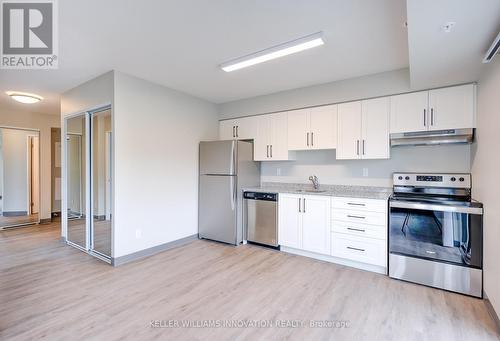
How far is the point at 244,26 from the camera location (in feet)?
7.18

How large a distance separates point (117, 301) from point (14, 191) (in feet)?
17.5

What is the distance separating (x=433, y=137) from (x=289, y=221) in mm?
2146

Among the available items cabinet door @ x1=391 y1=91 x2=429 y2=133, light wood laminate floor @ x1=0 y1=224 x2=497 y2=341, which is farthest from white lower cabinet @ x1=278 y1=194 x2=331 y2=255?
cabinet door @ x1=391 y1=91 x2=429 y2=133

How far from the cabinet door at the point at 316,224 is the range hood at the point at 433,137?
3.91ft

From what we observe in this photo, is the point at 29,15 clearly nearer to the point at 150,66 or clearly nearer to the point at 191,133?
the point at 150,66

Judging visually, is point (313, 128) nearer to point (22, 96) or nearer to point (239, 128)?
point (239, 128)

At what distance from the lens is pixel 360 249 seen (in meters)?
3.07

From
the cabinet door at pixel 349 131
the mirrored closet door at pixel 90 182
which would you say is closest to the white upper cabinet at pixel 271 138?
the cabinet door at pixel 349 131

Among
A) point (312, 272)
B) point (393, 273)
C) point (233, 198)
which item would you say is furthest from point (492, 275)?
point (233, 198)

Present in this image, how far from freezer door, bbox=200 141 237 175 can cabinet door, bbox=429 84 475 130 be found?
2742 mm

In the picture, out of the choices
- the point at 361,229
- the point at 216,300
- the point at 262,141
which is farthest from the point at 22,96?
the point at 361,229

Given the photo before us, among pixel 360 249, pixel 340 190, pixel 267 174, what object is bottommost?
pixel 360 249

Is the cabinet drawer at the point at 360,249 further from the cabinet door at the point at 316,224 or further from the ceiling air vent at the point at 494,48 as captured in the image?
the ceiling air vent at the point at 494,48

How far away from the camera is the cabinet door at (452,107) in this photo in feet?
8.82
